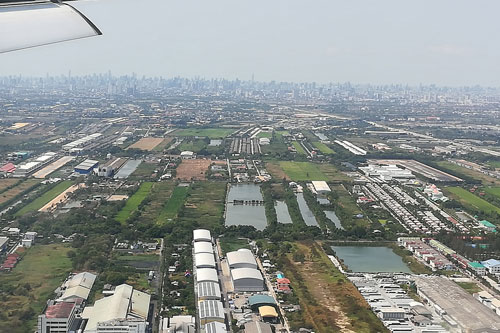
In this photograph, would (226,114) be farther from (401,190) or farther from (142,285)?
(142,285)

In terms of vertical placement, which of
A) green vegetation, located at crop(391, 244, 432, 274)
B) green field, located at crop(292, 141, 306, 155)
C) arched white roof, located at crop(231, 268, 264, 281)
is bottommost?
green vegetation, located at crop(391, 244, 432, 274)

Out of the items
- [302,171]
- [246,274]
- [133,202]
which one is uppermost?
[246,274]

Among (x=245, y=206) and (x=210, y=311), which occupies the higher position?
(x=210, y=311)

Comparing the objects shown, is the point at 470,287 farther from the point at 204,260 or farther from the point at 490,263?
the point at 204,260

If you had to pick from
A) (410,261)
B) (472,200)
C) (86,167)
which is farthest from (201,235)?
(472,200)

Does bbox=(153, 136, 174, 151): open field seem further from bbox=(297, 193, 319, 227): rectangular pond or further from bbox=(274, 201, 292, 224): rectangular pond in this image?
Answer: bbox=(274, 201, 292, 224): rectangular pond

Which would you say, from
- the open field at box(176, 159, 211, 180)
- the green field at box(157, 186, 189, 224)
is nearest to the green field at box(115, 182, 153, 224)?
the green field at box(157, 186, 189, 224)

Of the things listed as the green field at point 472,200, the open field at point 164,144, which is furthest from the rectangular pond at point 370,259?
the open field at point 164,144
